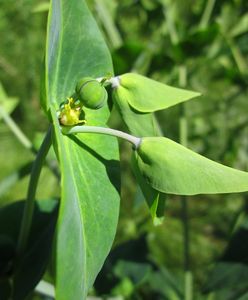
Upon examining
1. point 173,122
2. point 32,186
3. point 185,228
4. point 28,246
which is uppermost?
point 32,186

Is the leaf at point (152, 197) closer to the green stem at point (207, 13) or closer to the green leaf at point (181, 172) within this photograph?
the green leaf at point (181, 172)

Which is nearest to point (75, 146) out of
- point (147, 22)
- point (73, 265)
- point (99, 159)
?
point (99, 159)

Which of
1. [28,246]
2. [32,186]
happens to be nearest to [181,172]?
[32,186]

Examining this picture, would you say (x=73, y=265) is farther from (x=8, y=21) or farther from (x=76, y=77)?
(x=8, y=21)

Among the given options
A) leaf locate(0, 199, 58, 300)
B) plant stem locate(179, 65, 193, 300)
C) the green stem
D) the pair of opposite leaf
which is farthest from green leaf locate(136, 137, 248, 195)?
the green stem

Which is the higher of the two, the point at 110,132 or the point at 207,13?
the point at 110,132

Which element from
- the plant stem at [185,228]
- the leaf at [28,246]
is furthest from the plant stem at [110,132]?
the plant stem at [185,228]

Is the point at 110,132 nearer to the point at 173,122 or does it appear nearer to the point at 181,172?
the point at 181,172
